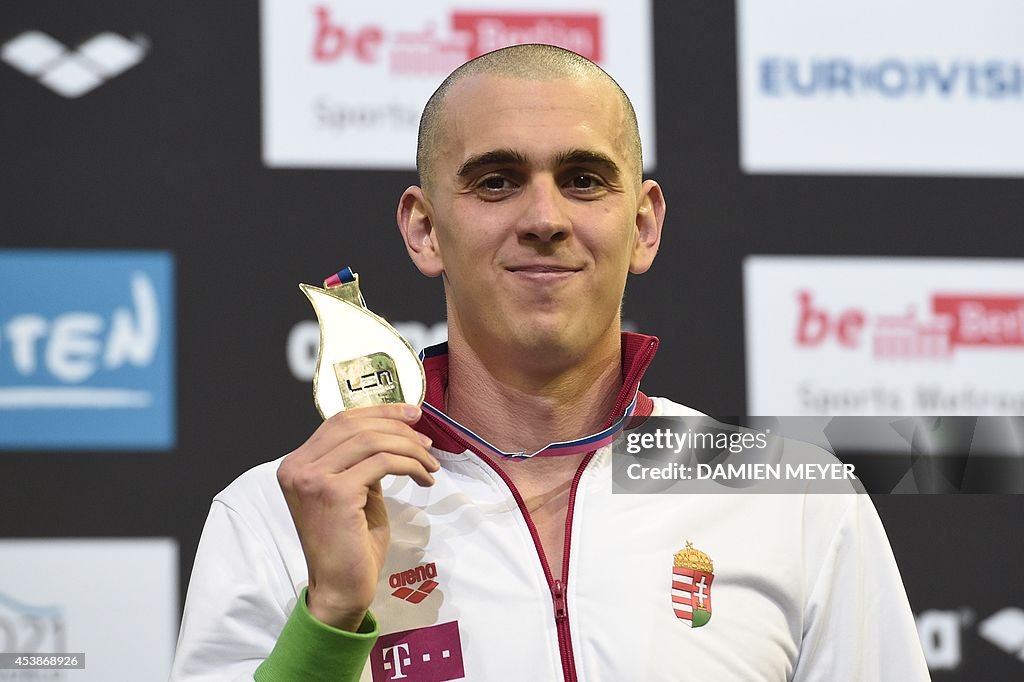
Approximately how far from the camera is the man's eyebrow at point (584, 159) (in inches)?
57.9

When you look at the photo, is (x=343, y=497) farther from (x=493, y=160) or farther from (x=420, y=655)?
(x=493, y=160)

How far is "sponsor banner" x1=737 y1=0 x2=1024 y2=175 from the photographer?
237 cm

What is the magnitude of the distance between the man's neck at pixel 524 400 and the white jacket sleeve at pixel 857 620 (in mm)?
313

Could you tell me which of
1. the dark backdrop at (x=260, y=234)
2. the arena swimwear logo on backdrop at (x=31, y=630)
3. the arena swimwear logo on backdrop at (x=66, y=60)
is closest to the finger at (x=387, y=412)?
the dark backdrop at (x=260, y=234)

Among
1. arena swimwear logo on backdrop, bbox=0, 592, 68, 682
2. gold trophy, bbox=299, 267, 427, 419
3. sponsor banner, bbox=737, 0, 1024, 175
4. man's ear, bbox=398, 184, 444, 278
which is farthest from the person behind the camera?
sponsor banner, bbox=737, 0, 1024, 175

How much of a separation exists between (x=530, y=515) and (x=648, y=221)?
41 cm

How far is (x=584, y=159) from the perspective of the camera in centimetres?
149

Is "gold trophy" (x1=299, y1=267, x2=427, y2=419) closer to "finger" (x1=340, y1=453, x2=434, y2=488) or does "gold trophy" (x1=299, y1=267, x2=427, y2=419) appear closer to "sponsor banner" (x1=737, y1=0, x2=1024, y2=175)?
"finger" (x1=340, y1=453, x2=434, y2=488)

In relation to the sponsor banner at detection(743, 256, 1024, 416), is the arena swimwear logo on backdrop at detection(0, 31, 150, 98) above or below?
above

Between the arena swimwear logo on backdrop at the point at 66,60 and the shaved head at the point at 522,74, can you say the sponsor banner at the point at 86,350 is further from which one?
the shaved head at the point at 522,74

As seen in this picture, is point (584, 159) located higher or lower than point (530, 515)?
higher

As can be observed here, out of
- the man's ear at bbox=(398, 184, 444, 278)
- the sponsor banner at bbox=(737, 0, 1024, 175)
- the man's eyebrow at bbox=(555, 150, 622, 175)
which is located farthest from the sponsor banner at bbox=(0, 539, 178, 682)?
the sponsor banner at bbox=(737, 0, 1024, 175)

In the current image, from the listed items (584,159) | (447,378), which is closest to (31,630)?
(447,378)

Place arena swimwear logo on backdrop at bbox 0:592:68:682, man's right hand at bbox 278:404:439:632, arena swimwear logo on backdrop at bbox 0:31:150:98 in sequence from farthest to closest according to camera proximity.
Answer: arena swimwear logo on backdrop at bbox 0:31:150:98 → arena swimwear logo on backdrop at bbox 0:592:68:682 → man's right hand at bbox 278:404:439:632
